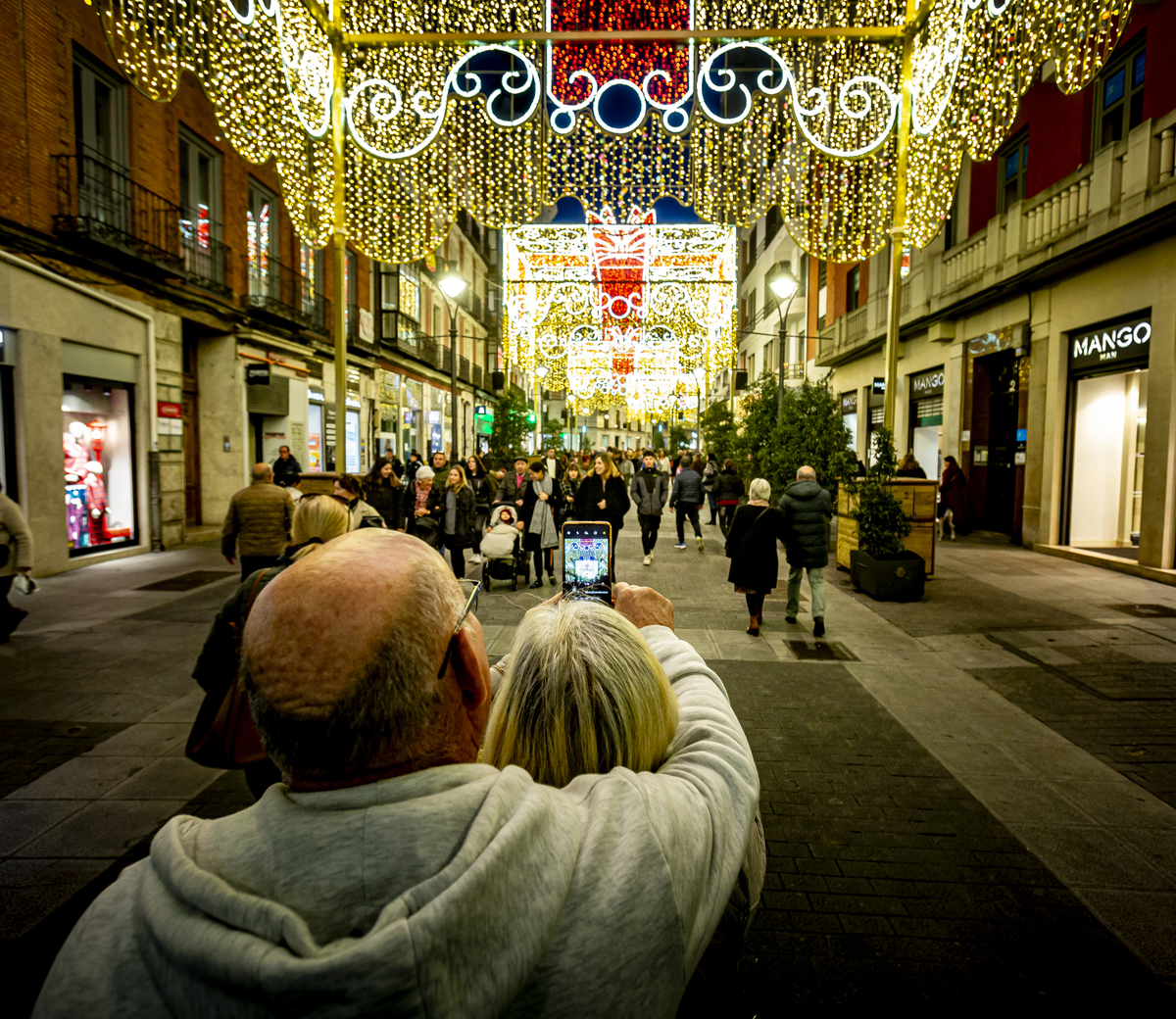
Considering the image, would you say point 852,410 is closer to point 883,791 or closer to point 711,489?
point 711,489

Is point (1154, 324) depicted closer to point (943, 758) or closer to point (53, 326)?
point (943, 758)

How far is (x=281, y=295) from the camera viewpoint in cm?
1830

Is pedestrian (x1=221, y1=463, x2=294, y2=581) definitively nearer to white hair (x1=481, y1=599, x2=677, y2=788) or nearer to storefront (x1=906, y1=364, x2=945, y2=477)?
white hair (x1=481, y1=599, x2=677, y2=788)

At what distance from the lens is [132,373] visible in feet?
41.5

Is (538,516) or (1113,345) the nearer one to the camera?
(538,516)

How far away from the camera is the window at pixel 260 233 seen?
672 inches

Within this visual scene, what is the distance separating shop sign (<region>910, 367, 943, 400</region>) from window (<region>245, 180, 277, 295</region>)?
1762 centimetres

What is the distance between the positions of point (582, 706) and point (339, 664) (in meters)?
0.55

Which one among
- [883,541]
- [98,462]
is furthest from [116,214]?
[883,541]

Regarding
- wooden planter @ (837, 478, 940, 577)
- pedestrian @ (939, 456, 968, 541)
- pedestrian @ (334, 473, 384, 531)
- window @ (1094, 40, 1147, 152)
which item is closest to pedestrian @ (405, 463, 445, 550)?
pedestrian @ (334, 473, 384, 531)

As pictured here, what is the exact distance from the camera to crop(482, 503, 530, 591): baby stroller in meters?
9.74

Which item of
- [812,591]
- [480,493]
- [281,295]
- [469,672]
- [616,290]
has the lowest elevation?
[812,591]

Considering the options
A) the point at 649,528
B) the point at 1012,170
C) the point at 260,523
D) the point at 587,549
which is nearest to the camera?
the point at 587,549

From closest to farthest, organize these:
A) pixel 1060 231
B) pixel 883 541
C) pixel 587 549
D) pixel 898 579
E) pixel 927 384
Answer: pixel 587 549 → pixel 898 579 → pixel 883 541 → pixel 1060 231 → pixel 927 384
